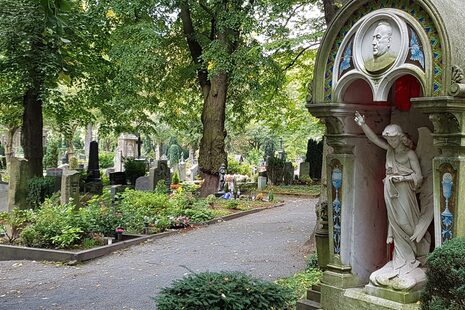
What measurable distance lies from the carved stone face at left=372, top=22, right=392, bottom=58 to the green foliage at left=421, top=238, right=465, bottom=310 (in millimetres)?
2010

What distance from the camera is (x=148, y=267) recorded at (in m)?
10.8

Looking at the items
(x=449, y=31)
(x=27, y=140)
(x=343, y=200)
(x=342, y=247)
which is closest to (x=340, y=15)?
(x=449, y=31)

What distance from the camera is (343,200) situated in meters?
6.01

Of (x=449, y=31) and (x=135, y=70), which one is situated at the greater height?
(x=135, y=70)

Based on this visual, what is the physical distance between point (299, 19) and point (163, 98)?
9042mm

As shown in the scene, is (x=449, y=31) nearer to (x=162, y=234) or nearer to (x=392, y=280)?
(x=392, y=280)

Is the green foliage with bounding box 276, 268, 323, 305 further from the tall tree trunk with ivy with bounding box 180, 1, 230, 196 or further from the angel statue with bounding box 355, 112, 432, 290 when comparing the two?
the tall tree trunk with ivy with bounding box 180, 1, 230, 196

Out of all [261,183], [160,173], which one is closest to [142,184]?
[160,173]

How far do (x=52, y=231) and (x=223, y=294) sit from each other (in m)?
7.85

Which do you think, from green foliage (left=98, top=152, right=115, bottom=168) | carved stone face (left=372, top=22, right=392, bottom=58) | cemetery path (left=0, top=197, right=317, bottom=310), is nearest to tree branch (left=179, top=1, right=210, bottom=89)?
cemetery path (left=0, top=197, right=317, bottom=310)

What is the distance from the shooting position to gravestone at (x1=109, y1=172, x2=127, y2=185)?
91.5 ft

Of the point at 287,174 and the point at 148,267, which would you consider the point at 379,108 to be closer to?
the point at 148,267

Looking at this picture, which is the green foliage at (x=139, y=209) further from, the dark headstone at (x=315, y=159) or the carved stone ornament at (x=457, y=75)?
the dark headstone at (x=315, y=159)

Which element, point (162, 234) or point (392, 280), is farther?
point (162, 234)
